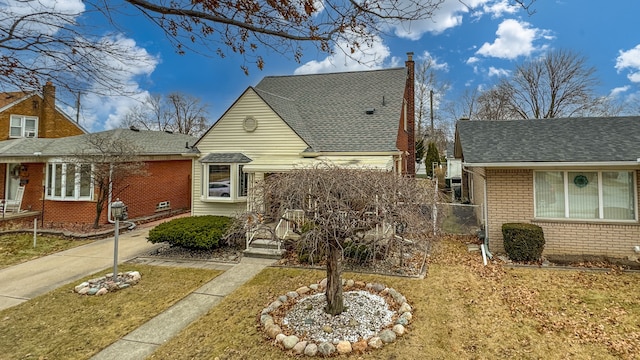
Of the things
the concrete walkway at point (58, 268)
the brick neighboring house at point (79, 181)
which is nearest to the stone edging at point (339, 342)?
the concrete walkway at point (58, 268)

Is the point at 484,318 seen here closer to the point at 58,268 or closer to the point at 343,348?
the point at 343,348

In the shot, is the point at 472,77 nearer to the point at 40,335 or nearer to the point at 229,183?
the point at 229,183

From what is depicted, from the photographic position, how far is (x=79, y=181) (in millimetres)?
15523

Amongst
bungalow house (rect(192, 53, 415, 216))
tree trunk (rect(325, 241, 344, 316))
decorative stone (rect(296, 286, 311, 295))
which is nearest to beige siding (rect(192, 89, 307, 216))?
bungalow house (rect(192, 53, 415, 216))

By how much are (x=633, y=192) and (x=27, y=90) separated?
14.7 m

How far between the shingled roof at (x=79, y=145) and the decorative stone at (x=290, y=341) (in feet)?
37.6

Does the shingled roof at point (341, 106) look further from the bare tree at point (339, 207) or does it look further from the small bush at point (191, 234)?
the bare tree at point (339, 207)

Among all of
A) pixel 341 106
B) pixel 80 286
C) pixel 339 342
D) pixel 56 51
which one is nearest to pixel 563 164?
pixel 339 342

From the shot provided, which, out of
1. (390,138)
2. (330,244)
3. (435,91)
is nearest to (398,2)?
(330,244)

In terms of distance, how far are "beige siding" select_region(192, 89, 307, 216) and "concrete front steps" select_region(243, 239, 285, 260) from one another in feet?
9.08

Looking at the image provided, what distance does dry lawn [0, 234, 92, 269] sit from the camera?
1147cm

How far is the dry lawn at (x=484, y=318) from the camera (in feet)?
17.2

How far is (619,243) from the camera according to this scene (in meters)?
9.59

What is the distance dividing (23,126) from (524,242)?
3289cm
